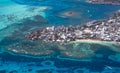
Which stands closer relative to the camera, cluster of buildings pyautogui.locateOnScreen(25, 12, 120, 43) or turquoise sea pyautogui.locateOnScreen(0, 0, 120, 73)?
turquoise sea pyautogui.locateOnScreen(0, 0, 120, 73)

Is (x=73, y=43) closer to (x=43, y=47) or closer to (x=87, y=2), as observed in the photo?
(x=43, y=47)

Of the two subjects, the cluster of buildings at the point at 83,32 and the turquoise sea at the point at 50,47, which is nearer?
the turquoise sea at the point at 50,47

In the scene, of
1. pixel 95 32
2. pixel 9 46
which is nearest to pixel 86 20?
pixel 95 32

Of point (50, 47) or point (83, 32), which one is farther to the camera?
point (83, 32)

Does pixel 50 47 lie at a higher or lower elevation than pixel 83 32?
lower
